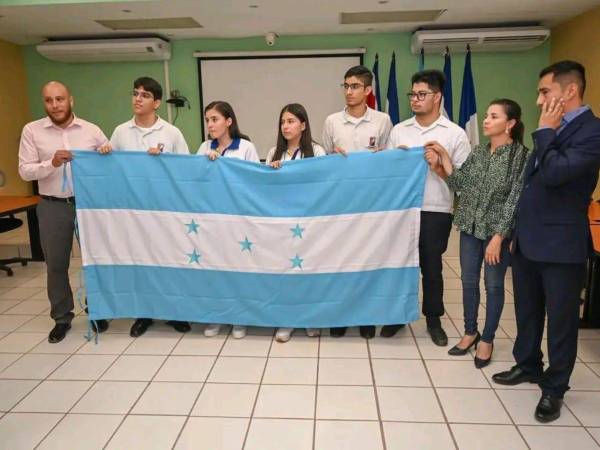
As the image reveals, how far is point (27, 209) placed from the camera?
4.29 meters

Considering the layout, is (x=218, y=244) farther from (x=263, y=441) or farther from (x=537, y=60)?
(x=537, y=60)

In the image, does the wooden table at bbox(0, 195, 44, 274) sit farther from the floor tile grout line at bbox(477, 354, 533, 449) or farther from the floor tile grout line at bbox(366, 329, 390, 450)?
the floor tile grout line at bbox(477, 354, 533, 449)

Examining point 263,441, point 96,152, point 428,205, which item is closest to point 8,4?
point 96,152

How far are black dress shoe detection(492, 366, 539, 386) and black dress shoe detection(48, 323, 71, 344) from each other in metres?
2.53

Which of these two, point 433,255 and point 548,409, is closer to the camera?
point 548,409

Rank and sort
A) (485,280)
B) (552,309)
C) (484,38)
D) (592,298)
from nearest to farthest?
(552,309)
(485,280)
(592,298)
(484,38)

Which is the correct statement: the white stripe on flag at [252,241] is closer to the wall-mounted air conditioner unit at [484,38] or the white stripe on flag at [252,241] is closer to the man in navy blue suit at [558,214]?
the man in navy blue suit at [558,214]

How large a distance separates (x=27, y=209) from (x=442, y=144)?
3584 mm

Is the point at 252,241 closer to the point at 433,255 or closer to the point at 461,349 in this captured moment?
the point at 433,255

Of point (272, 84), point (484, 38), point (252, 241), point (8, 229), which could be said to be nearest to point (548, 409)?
point (252, 241)

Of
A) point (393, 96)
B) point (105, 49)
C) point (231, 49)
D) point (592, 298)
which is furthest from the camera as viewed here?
point (231, 49)

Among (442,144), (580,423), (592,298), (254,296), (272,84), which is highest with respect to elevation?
(272,84)

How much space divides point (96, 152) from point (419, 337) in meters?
2.23

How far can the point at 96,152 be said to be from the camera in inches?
113
